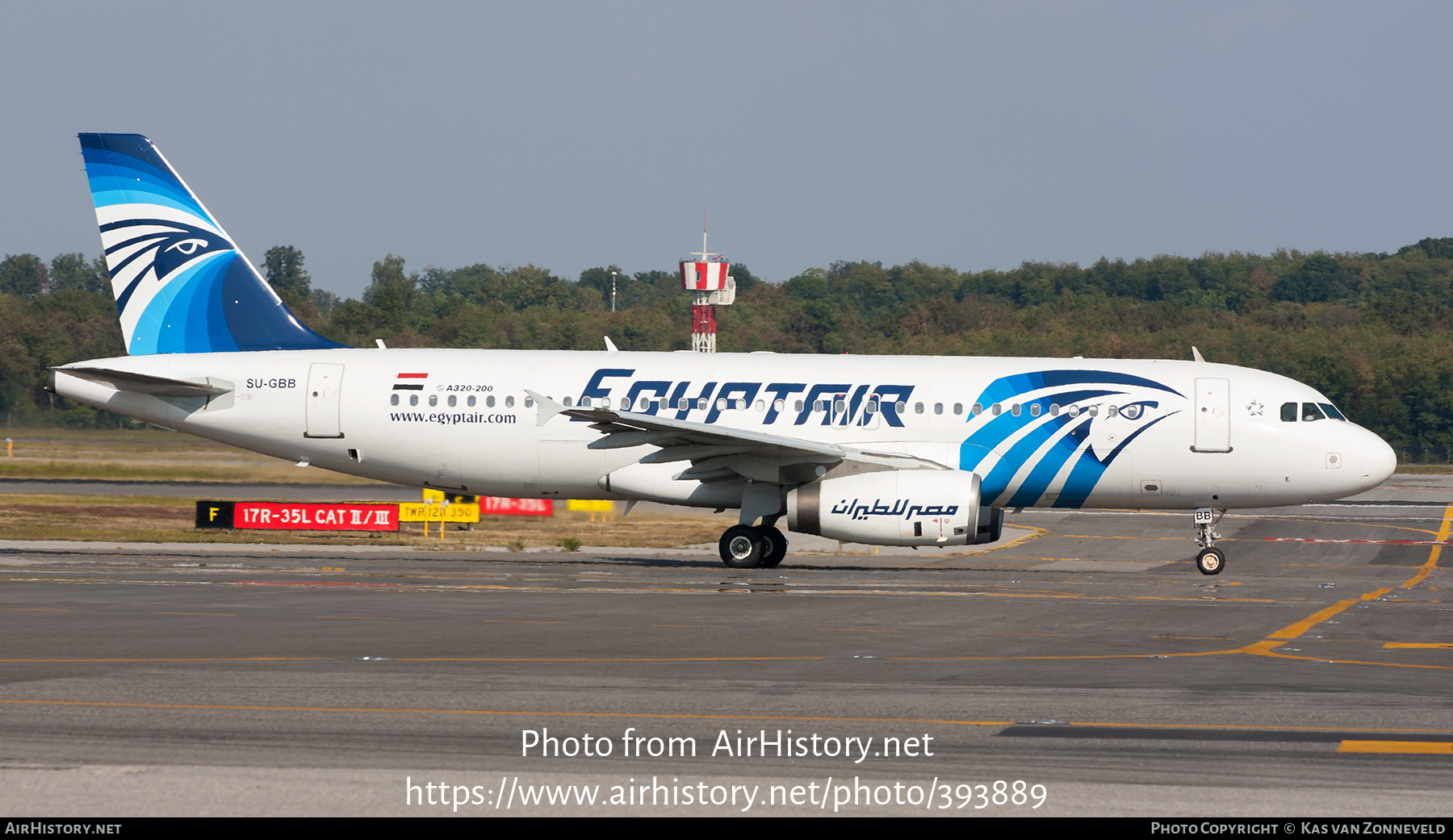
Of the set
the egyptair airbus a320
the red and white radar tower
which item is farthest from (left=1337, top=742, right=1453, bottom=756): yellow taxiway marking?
the red and white radar tower

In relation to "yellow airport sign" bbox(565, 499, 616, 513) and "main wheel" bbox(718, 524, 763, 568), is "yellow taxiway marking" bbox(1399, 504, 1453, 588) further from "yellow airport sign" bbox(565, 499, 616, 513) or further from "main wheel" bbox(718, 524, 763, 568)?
"yellow airport sign" bbox(565, 499, 616, 513)

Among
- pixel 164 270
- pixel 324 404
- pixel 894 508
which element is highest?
pixel 164 270

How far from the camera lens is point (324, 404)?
2855cm

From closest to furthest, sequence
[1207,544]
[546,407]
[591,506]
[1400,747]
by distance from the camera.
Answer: [1400,747] → [546,407] → [1207,544] → [591,506]

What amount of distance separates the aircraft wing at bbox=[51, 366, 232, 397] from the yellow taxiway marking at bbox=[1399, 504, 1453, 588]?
23.1 meters

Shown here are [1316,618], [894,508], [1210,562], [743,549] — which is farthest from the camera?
[743,549]

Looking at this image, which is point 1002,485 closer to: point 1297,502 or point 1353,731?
point 1297,502

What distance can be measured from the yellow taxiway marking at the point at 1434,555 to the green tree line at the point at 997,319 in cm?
3269

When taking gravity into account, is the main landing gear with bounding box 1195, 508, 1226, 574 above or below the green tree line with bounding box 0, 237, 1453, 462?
below

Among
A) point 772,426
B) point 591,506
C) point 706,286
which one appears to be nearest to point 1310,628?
point 772,426

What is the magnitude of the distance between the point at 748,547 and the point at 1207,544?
891cm

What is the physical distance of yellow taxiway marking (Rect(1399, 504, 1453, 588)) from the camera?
26397mm

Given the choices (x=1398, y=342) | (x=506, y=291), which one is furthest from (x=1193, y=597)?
(x=506, y=291)

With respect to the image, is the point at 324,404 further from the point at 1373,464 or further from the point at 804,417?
the point at 1373,464
